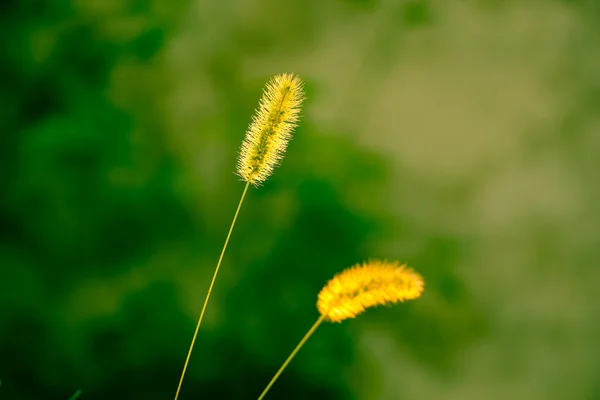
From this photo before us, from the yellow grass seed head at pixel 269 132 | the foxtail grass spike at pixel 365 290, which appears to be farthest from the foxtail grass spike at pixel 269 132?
the foxtail grass spike at pixel 365 290

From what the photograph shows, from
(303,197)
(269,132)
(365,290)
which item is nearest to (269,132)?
(269,132)

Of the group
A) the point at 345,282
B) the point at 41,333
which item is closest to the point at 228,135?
the point at 41,333

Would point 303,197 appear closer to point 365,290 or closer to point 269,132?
point 269,132

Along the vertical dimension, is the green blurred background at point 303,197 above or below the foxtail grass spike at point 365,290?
above

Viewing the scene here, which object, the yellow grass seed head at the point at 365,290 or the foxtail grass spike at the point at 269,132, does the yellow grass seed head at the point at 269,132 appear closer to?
the foxtail grass spike at the point at 269,132

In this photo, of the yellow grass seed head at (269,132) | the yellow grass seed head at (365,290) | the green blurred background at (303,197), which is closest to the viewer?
the yellow grass seed head at (365,290)

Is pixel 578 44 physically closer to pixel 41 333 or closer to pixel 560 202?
pixel 560 202

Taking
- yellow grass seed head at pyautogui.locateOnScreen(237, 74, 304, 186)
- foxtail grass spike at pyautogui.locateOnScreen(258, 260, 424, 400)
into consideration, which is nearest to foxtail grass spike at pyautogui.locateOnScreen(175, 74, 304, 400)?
yellow grass seed head at pyautogui.locateOnScreen(237, 74, 304, 186)

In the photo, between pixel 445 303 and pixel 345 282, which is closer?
pixel 345 282
